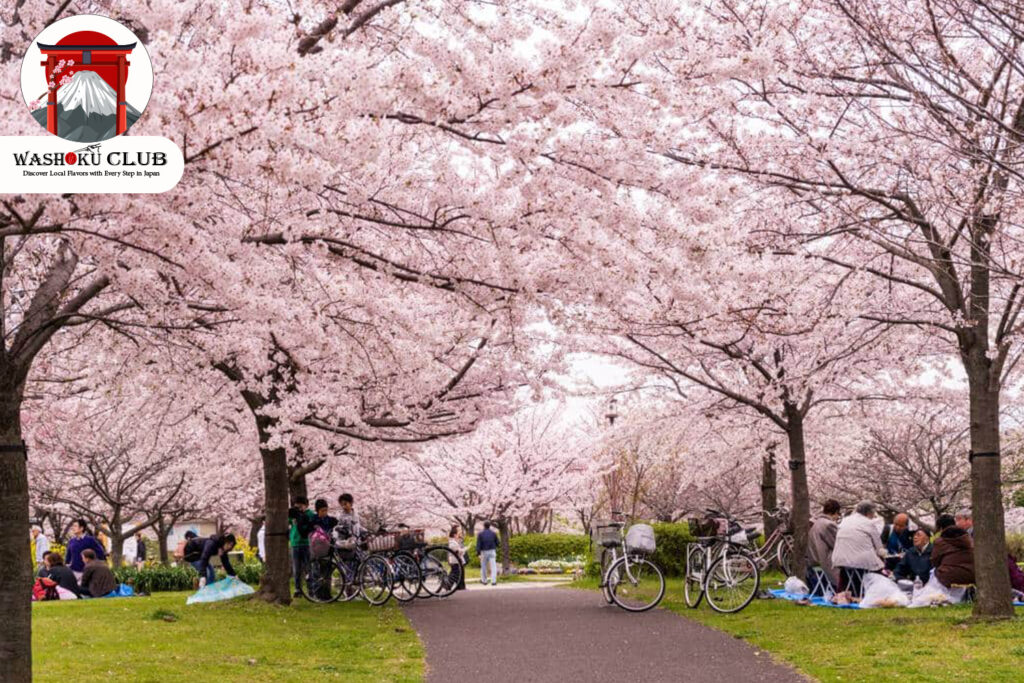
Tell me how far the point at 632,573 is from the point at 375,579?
413 centimetres

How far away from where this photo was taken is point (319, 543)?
16281 millimetres

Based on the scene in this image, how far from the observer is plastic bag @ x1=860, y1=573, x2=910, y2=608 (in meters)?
13.1

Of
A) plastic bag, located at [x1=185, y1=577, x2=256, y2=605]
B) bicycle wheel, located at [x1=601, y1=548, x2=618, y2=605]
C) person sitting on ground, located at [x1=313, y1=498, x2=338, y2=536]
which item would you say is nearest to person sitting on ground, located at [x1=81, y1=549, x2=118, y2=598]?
plastic bag, located at [x1=185, y1=577, x2=256, y2=605]

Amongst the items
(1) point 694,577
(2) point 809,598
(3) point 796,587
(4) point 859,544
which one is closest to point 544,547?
(3) point 796,587

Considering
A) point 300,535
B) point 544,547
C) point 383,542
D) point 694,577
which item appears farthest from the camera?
point 544,547

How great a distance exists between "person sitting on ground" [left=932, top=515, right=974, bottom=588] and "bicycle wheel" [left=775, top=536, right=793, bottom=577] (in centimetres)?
362

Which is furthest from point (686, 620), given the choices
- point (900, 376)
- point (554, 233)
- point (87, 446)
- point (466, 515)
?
point (466, 515)

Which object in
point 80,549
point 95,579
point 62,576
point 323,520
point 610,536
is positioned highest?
point 323,520

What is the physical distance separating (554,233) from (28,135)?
149 inches

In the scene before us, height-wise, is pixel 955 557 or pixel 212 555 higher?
pixel 955 557

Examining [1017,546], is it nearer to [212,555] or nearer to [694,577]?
[694,577]

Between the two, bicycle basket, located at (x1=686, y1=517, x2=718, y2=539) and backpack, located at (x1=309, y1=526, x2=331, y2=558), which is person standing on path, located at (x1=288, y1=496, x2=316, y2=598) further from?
bicycle basket, located at (x1=686, y1=517, x2=718, y2=539)

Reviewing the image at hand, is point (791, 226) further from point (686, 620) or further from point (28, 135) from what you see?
point (28, 135)

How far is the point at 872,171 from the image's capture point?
35.7 feet
